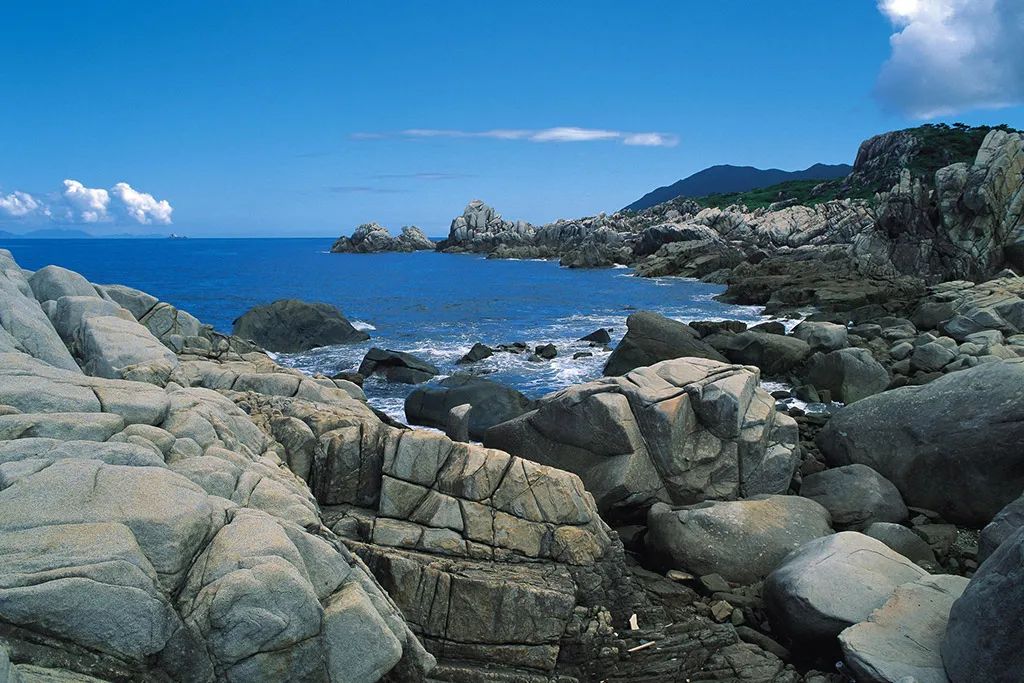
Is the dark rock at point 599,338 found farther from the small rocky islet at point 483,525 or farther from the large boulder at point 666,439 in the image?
the large boulder at point 666,439

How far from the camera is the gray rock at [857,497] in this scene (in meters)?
14.6

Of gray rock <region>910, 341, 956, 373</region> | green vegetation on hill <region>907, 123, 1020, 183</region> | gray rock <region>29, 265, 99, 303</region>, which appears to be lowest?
gray rock <region>910, 341, 956, 373</region>

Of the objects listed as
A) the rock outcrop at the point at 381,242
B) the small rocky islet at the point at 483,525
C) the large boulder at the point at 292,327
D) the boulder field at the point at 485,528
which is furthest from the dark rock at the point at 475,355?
the rock outcrop at the point at 381,242

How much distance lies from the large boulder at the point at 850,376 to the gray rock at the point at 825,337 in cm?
401

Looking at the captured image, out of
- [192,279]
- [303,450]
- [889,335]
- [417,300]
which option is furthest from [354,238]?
[303,450]

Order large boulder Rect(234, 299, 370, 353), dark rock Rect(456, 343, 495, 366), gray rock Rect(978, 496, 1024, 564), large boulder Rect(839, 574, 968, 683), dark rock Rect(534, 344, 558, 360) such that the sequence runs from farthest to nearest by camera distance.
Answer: large boulder Rect(234, 299, 370, 353), dark rock Rect(534, 344, 558, 360), dark rock Rect(456, 343, 495, 366), gray rock Rect(978, 496, 1024, 564), large boulder Rect(839, 574, 968, 683)

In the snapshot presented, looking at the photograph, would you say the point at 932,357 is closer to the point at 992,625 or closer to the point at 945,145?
the point at 992,625

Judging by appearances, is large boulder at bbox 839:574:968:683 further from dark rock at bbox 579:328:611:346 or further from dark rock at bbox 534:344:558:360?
dark rock at bbox 579:328:611:346

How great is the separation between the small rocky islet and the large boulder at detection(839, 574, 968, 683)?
4 centimetres

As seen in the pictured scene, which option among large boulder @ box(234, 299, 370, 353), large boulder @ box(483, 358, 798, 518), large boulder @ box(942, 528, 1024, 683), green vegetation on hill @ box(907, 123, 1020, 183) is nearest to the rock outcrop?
green vegetation on hill @ box(907, 123, 1020, 183)

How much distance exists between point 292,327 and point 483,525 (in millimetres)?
29240

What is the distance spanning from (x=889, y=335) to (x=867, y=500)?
22.7 meters

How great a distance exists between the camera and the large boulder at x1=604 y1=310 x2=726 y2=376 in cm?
2834

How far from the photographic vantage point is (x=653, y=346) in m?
28.7
